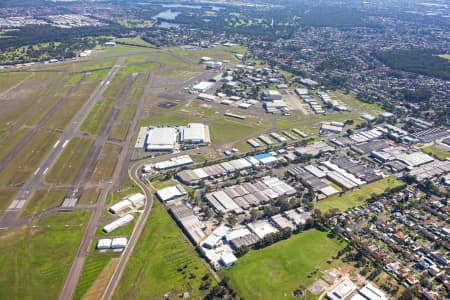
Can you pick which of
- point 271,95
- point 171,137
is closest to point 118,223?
point 171,137

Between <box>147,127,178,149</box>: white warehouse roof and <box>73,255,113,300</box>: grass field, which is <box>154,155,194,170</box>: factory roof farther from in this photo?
<box>73,255,113,300</box>: grass field

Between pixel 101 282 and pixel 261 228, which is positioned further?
pixel 261 228

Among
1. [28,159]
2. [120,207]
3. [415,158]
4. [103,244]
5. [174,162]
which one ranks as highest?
[28,159]

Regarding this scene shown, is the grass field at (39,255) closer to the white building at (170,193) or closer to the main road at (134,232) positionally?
the main road at (134,232)

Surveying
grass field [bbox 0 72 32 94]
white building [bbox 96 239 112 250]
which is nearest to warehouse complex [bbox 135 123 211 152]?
white building [bbox 96 239 112 250]

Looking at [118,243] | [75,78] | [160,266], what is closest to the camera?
[160,266]

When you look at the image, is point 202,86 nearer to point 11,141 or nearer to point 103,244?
point 11,141
